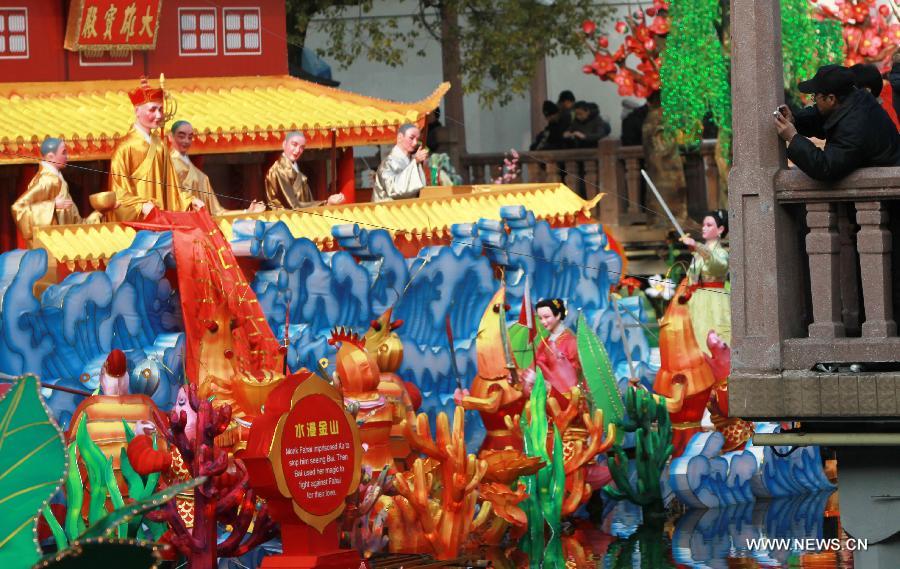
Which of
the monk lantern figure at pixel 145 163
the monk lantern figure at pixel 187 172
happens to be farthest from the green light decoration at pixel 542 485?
the monk lantern figure at pixel 187 172

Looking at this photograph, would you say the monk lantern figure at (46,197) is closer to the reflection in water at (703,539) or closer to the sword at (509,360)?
the sword at (509,360)

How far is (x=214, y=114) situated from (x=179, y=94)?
0.60 m

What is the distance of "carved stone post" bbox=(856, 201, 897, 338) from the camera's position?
32.4 ft

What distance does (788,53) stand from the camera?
24.6 m

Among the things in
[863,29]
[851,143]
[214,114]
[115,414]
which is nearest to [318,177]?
[214,114]

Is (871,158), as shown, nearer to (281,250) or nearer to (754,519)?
(754,519)

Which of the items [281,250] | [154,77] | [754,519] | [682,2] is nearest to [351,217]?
[281,250]

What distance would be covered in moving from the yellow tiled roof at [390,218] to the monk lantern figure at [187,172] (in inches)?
16.0

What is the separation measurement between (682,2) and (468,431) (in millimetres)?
9093

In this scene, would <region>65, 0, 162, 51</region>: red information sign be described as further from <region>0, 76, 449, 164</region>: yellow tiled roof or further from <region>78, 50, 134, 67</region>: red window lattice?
<region>0, 76, 449, 164</region>: yellow tiled roof

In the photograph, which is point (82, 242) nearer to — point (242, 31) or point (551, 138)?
point (242, 31)

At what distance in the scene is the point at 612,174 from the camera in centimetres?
2709

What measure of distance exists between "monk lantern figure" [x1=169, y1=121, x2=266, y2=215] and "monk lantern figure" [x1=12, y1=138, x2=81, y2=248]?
93 centimetres

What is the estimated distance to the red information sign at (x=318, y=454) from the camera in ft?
37.7
